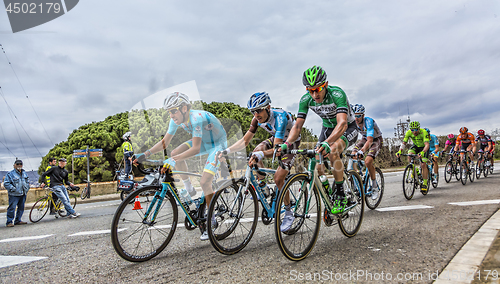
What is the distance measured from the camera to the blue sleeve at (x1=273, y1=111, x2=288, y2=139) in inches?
173

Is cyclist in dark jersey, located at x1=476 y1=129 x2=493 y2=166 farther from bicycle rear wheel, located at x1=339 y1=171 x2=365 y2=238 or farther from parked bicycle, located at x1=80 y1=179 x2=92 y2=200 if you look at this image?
parked bicycle, located at x1=80 y1=179 x2=92 y2=200

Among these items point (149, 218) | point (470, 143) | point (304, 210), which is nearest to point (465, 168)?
point (470, 143)

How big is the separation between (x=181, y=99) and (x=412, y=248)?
10.6 ft

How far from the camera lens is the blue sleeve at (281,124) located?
4.38 m

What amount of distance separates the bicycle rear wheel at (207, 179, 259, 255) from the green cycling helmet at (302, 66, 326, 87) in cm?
153

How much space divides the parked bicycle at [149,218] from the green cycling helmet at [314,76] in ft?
6.51

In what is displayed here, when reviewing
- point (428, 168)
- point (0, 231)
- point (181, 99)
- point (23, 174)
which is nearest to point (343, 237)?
point (181, 99)

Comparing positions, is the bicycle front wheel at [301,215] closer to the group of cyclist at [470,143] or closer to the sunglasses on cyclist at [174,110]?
the sunglasses on cyclist at [174,110]

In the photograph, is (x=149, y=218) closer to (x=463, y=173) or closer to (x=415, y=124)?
(x=415, y=124)

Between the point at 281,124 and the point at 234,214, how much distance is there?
5.02 feet

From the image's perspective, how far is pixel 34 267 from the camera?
3.48 metres

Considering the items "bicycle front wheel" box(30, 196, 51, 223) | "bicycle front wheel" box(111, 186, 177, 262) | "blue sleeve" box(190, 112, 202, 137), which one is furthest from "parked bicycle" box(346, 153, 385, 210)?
"bicycle front wheel" box(30, 196, 51, 223)

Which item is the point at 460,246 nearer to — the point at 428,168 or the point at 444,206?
the point at 444,206

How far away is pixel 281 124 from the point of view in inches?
175
